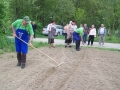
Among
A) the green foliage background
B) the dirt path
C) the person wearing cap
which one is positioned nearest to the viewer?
the dirt path

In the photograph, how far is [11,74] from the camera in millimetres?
7641

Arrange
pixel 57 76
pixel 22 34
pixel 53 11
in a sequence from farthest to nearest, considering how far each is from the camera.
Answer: pixel 53 11, pixel 22 34, pixel 57 76

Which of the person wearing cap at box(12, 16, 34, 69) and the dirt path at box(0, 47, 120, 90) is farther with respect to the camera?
the person wearing cap at box(12, 16, 34, 69)

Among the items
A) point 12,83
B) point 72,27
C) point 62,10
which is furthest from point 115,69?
point 62,10

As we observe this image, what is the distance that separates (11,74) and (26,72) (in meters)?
0.52

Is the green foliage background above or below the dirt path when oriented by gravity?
above

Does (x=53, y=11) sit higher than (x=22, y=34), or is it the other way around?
(x=53, y=11)

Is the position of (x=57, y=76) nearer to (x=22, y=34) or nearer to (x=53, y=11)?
(x=22, y=34)

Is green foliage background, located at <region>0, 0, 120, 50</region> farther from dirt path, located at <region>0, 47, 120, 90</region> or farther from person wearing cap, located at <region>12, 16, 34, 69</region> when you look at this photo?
dirt path, located at <region>0, 47, 120, 90</region>

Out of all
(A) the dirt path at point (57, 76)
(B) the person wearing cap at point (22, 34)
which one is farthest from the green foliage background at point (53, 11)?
(A) the dirt path at point (57, 76)

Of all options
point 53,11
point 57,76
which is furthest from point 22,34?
point 53,11

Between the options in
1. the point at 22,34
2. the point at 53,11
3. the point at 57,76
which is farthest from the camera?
the point at 53,11

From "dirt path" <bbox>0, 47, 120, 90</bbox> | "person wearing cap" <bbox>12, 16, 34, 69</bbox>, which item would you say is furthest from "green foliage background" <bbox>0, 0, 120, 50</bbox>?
"dirt path" <bbox>0, 47, 120, 90</bbox>

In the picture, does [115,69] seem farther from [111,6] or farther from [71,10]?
[71,10]
